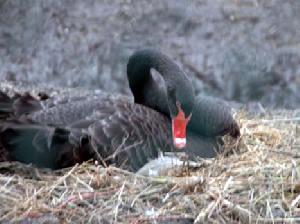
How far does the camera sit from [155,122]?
444 cm

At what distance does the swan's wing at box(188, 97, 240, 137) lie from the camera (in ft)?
15.7

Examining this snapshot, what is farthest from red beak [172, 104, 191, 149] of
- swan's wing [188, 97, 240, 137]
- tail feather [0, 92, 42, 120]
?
tail feather [0, 92, 42, 120]

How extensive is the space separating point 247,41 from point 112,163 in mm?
3584

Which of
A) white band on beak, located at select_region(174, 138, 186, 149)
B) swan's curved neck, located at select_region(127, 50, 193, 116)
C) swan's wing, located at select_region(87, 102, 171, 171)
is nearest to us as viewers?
swan's wing, located at select_region(87, 102, 171, 171)

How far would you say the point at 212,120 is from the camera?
4.85 metres

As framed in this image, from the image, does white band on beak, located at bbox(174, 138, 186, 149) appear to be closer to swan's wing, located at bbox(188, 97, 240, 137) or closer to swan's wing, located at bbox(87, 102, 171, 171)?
swan's wing, located at bbox(87, 102, 171, 171)

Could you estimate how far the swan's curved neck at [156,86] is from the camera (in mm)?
4488

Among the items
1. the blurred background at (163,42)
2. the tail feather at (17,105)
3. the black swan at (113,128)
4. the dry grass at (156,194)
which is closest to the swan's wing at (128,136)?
the black swan at (113,128)

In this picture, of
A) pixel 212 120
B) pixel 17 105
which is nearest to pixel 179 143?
pixel 212 120

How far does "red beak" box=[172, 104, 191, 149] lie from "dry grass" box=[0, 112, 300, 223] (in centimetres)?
19

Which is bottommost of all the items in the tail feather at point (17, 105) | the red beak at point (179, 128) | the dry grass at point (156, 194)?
the dry grass at point (156, 194)

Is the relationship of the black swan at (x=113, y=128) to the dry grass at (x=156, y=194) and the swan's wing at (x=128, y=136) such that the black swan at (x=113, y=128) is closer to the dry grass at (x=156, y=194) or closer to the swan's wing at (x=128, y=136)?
the swan's wing at (x=128, y=136)

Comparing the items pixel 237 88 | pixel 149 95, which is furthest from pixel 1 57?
pixel 149 95

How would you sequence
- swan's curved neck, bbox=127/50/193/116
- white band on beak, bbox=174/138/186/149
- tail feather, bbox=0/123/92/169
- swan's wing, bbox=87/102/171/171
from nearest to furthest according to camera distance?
tail feather, bbox=0/123/92/169
swan's wing, bbox=87/102/171/171
white band on beak, bbox=174/138/186/149
swan's curved neck, bbox=127/50/193/116
